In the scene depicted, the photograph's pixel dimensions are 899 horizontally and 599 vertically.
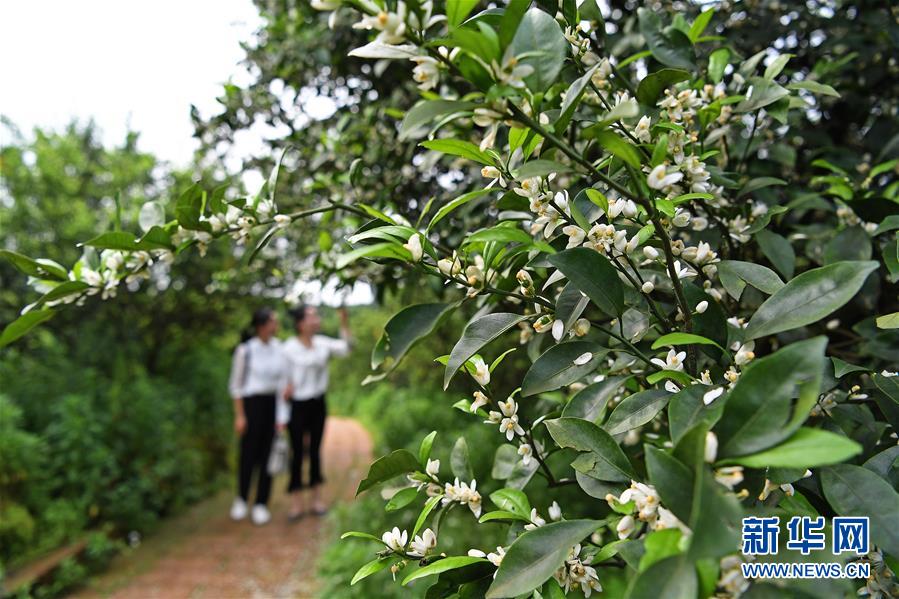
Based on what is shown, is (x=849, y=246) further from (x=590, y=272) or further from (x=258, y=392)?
(x=258, y=392)

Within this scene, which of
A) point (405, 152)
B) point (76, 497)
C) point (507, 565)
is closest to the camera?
point (507, 565)

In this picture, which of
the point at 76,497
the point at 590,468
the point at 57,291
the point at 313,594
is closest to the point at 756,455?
the point at 590,468

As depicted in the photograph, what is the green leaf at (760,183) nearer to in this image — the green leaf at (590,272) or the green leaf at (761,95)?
the green leaf at (761,95)

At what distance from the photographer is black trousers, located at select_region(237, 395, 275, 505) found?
4531mm

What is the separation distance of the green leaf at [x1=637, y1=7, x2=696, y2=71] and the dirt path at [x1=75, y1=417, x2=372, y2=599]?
133 inches

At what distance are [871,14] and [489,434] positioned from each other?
3.87m

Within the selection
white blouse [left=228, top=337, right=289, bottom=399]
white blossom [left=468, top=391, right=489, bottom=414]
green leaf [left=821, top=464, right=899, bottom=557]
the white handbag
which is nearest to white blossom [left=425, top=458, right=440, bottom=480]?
white blossom [left=468, top=391, right=489, bottom=414]

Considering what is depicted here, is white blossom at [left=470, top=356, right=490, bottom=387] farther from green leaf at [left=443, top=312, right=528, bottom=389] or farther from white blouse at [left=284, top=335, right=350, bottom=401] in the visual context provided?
white blouse at [left=284, top=335, right=350, bottom=401]

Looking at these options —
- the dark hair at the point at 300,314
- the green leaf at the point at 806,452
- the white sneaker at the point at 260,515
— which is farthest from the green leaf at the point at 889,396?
the white sneaker at the point at 260,515

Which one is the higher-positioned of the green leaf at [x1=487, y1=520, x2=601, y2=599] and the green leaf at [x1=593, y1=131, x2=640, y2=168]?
the green leaf at [x1=593, y1=131, x2=640, y2=168]

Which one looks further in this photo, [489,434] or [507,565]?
[489,434]

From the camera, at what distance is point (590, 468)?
84 cm

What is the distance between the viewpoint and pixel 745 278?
91cm

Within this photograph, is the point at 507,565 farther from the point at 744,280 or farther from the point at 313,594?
the point at 313,594
